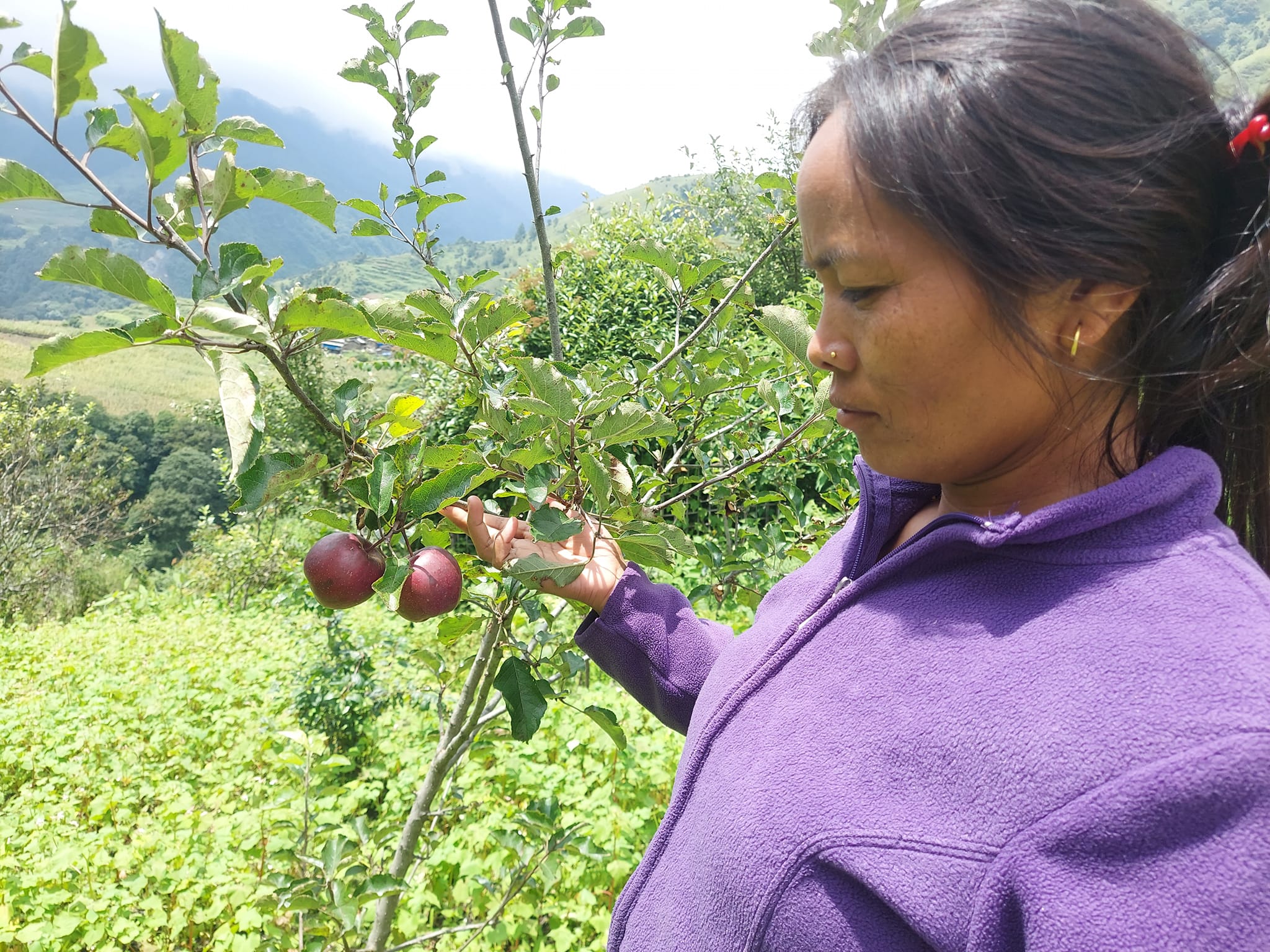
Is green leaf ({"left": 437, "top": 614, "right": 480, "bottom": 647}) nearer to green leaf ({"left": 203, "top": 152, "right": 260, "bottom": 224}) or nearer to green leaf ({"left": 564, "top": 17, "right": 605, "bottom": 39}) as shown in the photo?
green leaf ({"left": 203, "top": 152, "right": 260, "bottom": 224})

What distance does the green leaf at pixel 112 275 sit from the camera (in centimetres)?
66

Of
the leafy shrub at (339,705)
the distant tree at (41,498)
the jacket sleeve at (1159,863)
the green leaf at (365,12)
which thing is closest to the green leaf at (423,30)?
the green leaf at (365,12)

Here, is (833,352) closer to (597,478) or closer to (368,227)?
(597,478)

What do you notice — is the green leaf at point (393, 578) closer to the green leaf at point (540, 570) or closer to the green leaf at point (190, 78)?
the green leaf at point (540, 570)

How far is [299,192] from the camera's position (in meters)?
0.84

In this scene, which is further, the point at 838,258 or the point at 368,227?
the point at 368,227

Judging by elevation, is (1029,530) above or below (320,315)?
below

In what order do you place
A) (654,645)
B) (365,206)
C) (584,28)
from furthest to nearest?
(584,28), (365,206), (654,645)

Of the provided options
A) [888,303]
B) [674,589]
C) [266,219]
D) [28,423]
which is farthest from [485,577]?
[266,219]

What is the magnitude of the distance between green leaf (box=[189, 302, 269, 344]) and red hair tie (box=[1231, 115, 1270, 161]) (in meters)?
0.86

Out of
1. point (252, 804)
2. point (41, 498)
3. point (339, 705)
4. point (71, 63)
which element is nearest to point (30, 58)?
point (71, 63)

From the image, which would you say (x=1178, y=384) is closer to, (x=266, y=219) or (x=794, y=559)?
(x=794, y=559)

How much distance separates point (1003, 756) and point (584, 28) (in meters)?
1.50

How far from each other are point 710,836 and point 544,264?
1.14 metres
